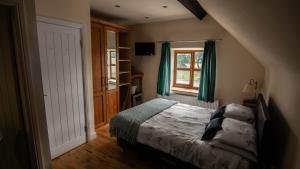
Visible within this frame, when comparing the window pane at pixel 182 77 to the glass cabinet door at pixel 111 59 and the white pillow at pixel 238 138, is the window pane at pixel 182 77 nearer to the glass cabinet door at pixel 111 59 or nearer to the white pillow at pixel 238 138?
the glass cabinet door at pixel 111 59

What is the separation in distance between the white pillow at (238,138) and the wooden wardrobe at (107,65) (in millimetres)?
2417

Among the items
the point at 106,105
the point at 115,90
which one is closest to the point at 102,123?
the point at 106,105

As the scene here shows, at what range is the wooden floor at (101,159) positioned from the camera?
94.9 inches

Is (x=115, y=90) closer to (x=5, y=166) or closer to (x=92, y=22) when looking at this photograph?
(x=92, y=22)

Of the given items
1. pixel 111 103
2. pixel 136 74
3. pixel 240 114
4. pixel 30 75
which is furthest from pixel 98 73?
pixel 240 114

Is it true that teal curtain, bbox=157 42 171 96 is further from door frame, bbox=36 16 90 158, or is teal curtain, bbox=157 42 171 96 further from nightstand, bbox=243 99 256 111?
door frame, bbox=36 16 90 158

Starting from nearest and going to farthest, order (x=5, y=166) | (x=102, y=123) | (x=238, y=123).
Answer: (x=5, y=166)
(x=238, y=123)
(x=102, y=123)

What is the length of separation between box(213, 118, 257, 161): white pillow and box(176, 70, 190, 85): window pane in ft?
7.72

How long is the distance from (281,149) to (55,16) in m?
3.10

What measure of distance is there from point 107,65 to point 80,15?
115cm

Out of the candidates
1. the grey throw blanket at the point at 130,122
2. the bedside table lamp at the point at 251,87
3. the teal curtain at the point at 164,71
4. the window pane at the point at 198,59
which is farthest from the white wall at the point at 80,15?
the bedside table lamp at the point at 251,87

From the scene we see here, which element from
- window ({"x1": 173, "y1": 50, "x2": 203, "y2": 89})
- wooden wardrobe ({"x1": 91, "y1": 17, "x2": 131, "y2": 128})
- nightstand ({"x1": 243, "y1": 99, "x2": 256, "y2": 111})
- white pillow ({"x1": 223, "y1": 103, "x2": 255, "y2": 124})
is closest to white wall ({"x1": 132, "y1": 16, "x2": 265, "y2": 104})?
nightstand ({"x1": 243, "y1": 99, "x2": 256, "y2": 111})

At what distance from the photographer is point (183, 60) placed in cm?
428

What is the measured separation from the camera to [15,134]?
4.83ft
